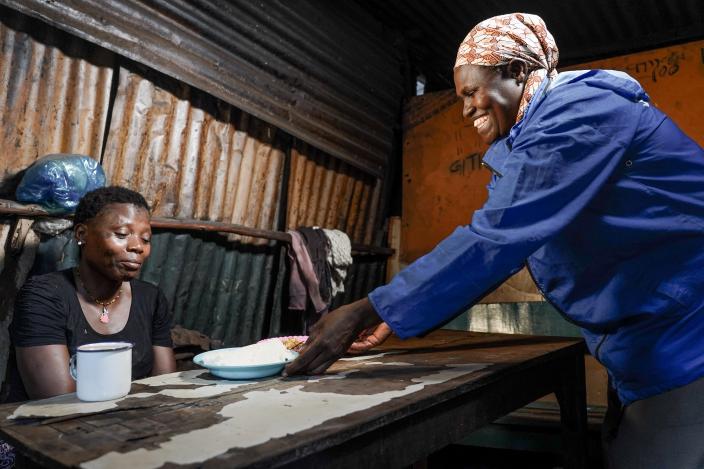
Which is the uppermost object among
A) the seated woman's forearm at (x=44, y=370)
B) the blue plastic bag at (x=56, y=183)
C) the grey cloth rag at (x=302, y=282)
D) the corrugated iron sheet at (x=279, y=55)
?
the corrugated iron sheet at (x=279, y=55)

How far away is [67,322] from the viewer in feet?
7.27

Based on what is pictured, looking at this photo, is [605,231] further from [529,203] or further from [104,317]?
[104,317]

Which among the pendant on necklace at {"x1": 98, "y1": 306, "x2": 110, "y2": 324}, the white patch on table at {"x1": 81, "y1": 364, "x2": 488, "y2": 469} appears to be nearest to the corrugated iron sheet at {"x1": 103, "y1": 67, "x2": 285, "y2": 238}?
the pendant on necklace at {"x1": 98, "y1": 306, "x2": 110, "y2": 324}

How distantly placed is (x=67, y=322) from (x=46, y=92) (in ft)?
4.44

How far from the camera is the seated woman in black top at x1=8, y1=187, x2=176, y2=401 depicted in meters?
2.06

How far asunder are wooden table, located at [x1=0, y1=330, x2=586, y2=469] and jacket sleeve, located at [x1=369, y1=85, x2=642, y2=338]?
0.25 meters

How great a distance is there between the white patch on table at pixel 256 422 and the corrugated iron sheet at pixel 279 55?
7.83ft

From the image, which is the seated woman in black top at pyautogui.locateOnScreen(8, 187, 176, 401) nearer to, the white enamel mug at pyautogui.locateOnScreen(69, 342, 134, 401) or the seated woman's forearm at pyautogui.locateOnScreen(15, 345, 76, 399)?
the seated woman's forearm at pyautogui.locateOnScreen(15, 345, 76, 399)

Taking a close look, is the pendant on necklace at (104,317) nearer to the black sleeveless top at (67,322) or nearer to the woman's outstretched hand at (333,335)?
the black sleeveless top at (67,322)

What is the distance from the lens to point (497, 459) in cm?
328

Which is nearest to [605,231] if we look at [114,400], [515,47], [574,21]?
[515,47]

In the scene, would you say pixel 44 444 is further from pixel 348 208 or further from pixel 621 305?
pixel 348 208

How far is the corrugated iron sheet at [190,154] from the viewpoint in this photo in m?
3.13

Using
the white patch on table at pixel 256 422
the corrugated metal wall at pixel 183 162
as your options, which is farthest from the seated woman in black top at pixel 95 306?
the white patch on table at pixel 256 422
